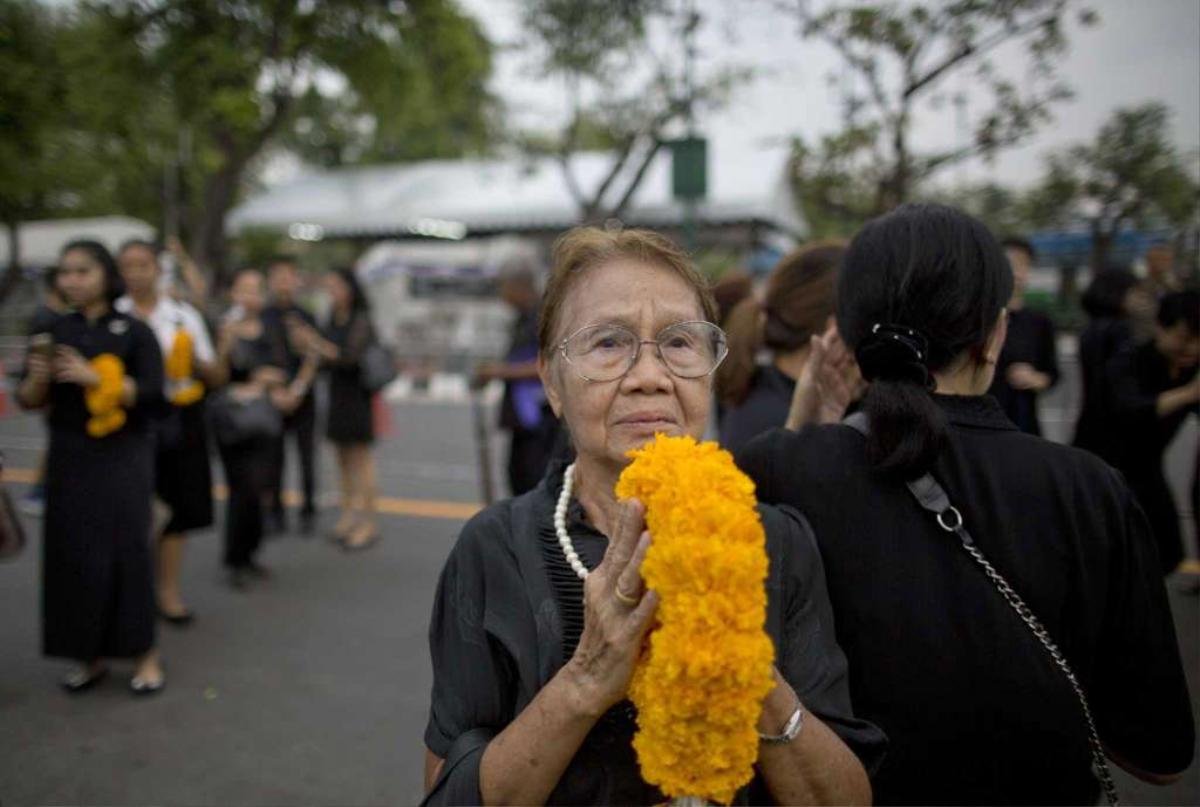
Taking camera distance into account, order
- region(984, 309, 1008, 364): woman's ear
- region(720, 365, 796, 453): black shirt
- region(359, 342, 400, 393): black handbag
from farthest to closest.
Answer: region(359, 342, 400, 393): black handbag < region(720, 365, 796, 453): black shirt < region(984, 309, 1008, 364): woman's ear

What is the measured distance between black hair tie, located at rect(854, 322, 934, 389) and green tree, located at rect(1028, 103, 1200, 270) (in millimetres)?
2493

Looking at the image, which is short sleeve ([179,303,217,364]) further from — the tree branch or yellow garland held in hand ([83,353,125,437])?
the tree branch

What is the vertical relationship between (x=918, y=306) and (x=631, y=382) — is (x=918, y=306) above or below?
above

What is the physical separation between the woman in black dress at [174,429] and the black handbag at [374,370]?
1.50 meters

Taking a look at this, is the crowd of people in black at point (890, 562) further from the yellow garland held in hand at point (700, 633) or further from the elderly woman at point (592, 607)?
the yellow garland held in hand at point (700, 633)

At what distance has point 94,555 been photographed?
13.3 ft

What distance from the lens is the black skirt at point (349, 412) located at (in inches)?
269

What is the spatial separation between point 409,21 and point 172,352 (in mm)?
11765

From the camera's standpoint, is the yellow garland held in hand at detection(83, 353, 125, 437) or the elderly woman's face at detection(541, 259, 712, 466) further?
the yellow garland held in hand at detection(83, 353, 125, 437)

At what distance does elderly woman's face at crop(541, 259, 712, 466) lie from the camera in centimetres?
153

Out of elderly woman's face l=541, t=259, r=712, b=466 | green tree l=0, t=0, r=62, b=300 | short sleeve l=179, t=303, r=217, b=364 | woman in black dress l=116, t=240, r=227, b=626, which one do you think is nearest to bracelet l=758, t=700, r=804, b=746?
elderly woman's face l=541, t=259, r=712, b=466

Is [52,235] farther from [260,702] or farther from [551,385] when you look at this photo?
[551,385]

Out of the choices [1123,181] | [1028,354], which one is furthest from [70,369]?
[1123,181]

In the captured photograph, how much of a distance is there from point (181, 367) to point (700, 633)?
483 cm
